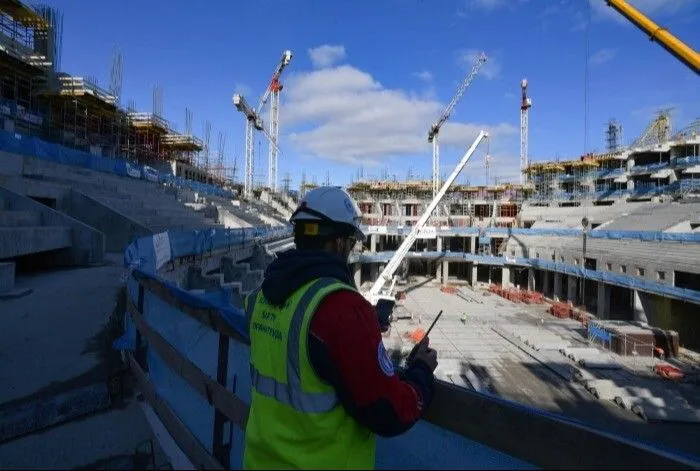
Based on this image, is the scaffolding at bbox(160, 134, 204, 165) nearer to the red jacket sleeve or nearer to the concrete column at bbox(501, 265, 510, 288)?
the concrete column at bbox(501, 265, 510, 288)

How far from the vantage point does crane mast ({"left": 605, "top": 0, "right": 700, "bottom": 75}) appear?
18625 millimetres

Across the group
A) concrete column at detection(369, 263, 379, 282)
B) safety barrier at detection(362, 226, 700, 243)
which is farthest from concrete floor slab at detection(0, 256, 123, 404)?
concrete column at detection(369, 263, 379, 282)

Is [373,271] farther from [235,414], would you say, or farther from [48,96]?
[235,414]

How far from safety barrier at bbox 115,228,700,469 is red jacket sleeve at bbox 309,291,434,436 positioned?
0.30 m

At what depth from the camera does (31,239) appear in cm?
807

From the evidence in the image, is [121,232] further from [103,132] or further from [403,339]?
[103,132]

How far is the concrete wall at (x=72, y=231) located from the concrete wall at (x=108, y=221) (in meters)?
2.41

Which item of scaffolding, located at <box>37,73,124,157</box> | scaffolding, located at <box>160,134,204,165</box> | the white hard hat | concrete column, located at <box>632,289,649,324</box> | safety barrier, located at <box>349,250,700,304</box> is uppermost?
scaffolding, located at <box>160,134,204,165</box>

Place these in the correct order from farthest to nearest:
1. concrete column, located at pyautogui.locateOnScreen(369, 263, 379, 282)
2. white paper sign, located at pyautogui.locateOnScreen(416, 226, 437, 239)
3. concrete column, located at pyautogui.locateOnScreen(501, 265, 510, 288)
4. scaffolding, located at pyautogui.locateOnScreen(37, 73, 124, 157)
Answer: concrete column, located at pyautogui.locateOnScreen(369, 263, 379, 282), concrete column, located at pyautogui.locateOnScreen(501, 265, 510, 288), white paper sign, located at pyautogui.locateOnScreen(416, 226, 437, 239), scaffolding, located at pyautogui.locateOnScreen(37, 73, 124, 157)

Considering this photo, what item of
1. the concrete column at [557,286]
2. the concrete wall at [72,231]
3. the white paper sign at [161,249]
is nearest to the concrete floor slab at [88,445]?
the white paper sign at [161,249]

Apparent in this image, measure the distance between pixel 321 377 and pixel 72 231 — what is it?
10.5 m

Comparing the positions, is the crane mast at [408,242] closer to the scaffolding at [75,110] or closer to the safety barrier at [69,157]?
the safety barrier at [69,157]

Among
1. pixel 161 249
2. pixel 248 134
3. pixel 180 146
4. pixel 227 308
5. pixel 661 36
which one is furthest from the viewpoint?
pixel 248 134

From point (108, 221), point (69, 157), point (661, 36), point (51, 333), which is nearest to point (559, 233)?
point (661, 36)
